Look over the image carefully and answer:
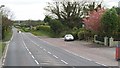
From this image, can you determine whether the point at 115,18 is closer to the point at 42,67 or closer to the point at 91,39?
the point at 91,39

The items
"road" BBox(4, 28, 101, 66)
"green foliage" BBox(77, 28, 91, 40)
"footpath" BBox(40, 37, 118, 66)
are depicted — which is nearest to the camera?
"road" BBox(4, 28, 101, 66)

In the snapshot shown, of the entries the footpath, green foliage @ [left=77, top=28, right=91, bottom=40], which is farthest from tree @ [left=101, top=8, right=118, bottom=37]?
green foliage @ [left=77, top=28, right=91, bottom=40]

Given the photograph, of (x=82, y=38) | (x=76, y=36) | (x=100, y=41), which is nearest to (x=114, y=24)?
(x=100, y=41)

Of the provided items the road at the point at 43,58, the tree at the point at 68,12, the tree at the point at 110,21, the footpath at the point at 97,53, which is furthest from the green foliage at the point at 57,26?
the road at the point at 43,58

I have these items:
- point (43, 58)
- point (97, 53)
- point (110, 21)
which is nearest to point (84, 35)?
point (110, 21)

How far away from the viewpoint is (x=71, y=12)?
297 ft

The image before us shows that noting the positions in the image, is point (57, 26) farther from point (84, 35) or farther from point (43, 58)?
point (43, 58)

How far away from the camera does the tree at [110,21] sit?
45228 millimetres

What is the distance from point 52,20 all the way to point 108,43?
40633 millimetres

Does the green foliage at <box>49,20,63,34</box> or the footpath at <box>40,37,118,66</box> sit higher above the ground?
the green foliage at <box>49,20,63,34</box>

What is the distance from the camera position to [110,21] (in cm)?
4519

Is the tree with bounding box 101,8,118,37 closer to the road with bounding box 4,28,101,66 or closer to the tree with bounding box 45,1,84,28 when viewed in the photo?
the road with bounding box 4,28,101,66

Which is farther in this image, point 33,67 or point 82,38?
point 82,38

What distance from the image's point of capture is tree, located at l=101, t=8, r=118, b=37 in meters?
45.2
